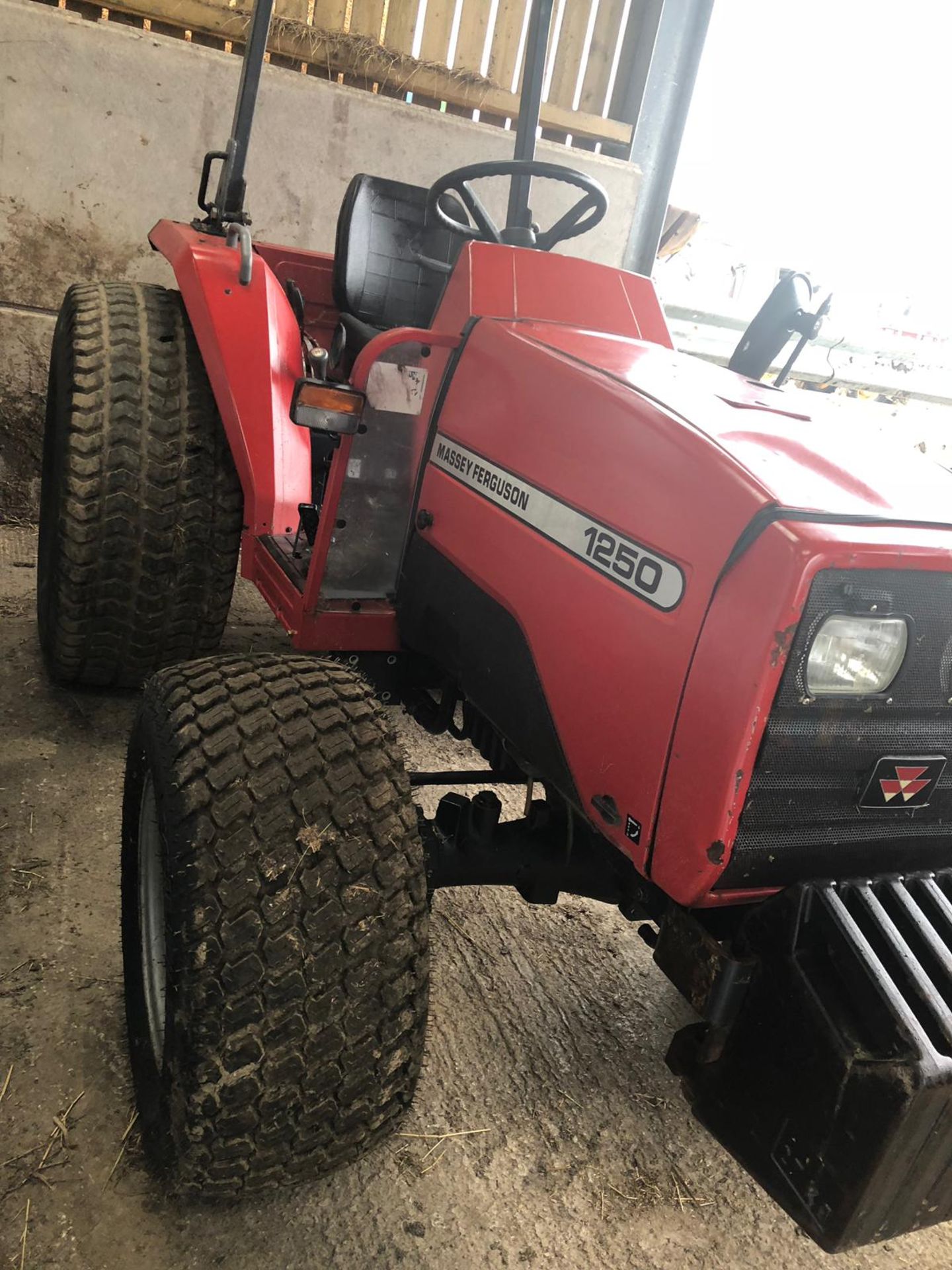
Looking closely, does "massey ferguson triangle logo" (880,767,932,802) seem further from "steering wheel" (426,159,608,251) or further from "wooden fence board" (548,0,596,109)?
"wooden fence board" (548,0,596,109)

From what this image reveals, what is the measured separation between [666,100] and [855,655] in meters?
4.87

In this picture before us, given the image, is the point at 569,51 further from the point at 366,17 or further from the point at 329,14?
the point at 329,14

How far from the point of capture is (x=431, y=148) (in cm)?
438

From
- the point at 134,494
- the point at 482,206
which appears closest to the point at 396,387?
the point at 482,206

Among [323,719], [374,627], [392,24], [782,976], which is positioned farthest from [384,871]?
[392,24]

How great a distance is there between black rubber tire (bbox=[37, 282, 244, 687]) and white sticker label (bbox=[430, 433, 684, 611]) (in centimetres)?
79

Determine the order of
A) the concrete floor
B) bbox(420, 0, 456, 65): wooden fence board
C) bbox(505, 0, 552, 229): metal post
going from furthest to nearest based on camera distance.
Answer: bbox(420, 0, 456, 65): wooden fence board, bbox(505, 0, 552, 229): metal post, the concrete floor

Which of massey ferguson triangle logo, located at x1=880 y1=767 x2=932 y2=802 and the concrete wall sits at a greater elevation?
the concrete wall

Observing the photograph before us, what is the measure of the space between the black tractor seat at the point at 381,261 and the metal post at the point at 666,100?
8.14ft

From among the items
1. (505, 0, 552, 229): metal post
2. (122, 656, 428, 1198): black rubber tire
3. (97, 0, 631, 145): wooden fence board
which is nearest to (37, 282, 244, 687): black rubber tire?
(505, 0, 552, 229): metal post

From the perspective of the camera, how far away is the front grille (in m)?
1.08

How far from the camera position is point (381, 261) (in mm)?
2822

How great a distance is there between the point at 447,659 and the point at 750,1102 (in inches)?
34.2

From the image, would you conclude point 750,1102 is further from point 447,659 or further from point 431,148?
point 431,148
